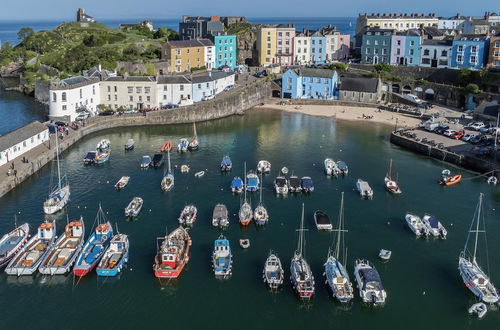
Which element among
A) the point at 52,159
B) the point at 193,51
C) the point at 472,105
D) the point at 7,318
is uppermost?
the point at 193,51

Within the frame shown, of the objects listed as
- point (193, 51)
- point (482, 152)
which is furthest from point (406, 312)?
point (193, 51)

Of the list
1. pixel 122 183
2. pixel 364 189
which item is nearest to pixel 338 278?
pixel 364 189

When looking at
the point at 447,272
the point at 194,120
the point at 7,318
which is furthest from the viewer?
the point at 194,120

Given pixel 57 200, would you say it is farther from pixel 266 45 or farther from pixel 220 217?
pixel 266 45

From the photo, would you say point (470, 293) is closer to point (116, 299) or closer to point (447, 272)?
point (447, 272)

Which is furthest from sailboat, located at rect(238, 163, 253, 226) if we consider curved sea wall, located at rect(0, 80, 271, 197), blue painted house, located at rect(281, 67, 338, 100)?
blue painted house, located at rect(281, 67, 338, 100)

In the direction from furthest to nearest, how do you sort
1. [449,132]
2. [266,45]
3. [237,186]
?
[266,45] < [449,132] < [237,186]

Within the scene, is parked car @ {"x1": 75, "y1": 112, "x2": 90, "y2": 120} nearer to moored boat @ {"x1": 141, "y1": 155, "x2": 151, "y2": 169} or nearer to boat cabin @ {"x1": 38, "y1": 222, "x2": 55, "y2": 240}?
moored boat @ {"x1": 141, "y1": 155, "x2": 151, "y2": 169}
